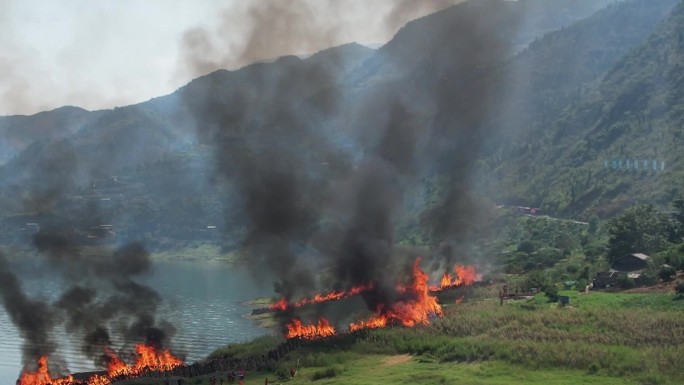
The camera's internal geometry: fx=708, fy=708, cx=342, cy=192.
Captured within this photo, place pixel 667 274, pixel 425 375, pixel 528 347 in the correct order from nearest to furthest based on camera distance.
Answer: pixel 425 375 < pixel 528 347 < pixel 667 274

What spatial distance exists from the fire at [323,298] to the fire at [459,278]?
1679 centimetres

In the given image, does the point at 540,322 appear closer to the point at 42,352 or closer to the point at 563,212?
the point at 42,352

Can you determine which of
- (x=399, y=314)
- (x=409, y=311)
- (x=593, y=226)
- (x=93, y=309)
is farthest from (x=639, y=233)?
(x=93, y=309)

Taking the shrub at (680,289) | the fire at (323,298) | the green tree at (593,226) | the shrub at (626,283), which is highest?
the green tree at (593,226)

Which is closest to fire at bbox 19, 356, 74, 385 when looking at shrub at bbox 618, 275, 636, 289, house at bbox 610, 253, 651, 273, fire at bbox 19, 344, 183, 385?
fire at bbox 19, 344, 183, 385

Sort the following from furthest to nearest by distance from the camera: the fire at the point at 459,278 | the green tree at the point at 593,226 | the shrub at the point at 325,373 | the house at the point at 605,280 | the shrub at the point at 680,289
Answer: the green tree at the point at 593,226 → the fire at the point at 459,278 → the house at the point at 605,280 → the shrub at the point at 680,289 → the shrub at the point at 325,373

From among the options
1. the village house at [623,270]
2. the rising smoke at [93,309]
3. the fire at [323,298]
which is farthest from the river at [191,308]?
the village house at [623,270]

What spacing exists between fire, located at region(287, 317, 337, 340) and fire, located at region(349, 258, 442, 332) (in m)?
2.43

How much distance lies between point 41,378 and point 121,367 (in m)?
7.15

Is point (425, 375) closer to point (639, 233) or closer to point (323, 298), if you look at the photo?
point (323, 298)

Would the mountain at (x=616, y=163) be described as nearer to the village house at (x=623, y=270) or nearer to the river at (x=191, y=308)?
the village house at (x=623, y=270)

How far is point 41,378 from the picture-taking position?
211 ft

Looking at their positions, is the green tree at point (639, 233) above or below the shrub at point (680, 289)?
above

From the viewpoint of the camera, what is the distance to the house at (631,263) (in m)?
88.4
